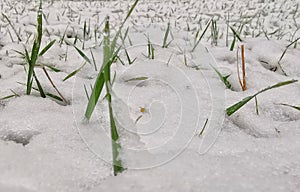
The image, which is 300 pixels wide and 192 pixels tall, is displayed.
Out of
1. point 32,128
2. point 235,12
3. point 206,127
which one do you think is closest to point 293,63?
point 206,127

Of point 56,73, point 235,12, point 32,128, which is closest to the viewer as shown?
point 32,128

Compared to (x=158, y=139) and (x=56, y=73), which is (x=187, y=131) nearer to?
(x=158, y=139)

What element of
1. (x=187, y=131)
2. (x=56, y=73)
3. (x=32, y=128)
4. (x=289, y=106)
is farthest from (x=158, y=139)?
(x=56, y=73)

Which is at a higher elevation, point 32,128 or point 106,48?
point 106,48

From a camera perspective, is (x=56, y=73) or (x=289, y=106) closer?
(x=289, y=106)

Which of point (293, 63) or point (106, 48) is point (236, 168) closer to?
point (106, 48)

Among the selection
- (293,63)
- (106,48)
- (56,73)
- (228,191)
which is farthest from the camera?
(293,63)

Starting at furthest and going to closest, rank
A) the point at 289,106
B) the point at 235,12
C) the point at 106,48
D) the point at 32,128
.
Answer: the point at 235,12 < the point at 289,106 < the point at 32,128 < the point at 106,48

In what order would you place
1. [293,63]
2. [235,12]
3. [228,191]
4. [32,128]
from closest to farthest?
1. [228,191]
2. [32,128]
3. [293,63]
4. [235,12]

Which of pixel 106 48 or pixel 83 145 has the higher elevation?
pixel 106 48

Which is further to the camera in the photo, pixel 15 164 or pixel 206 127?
pixel 206 127
